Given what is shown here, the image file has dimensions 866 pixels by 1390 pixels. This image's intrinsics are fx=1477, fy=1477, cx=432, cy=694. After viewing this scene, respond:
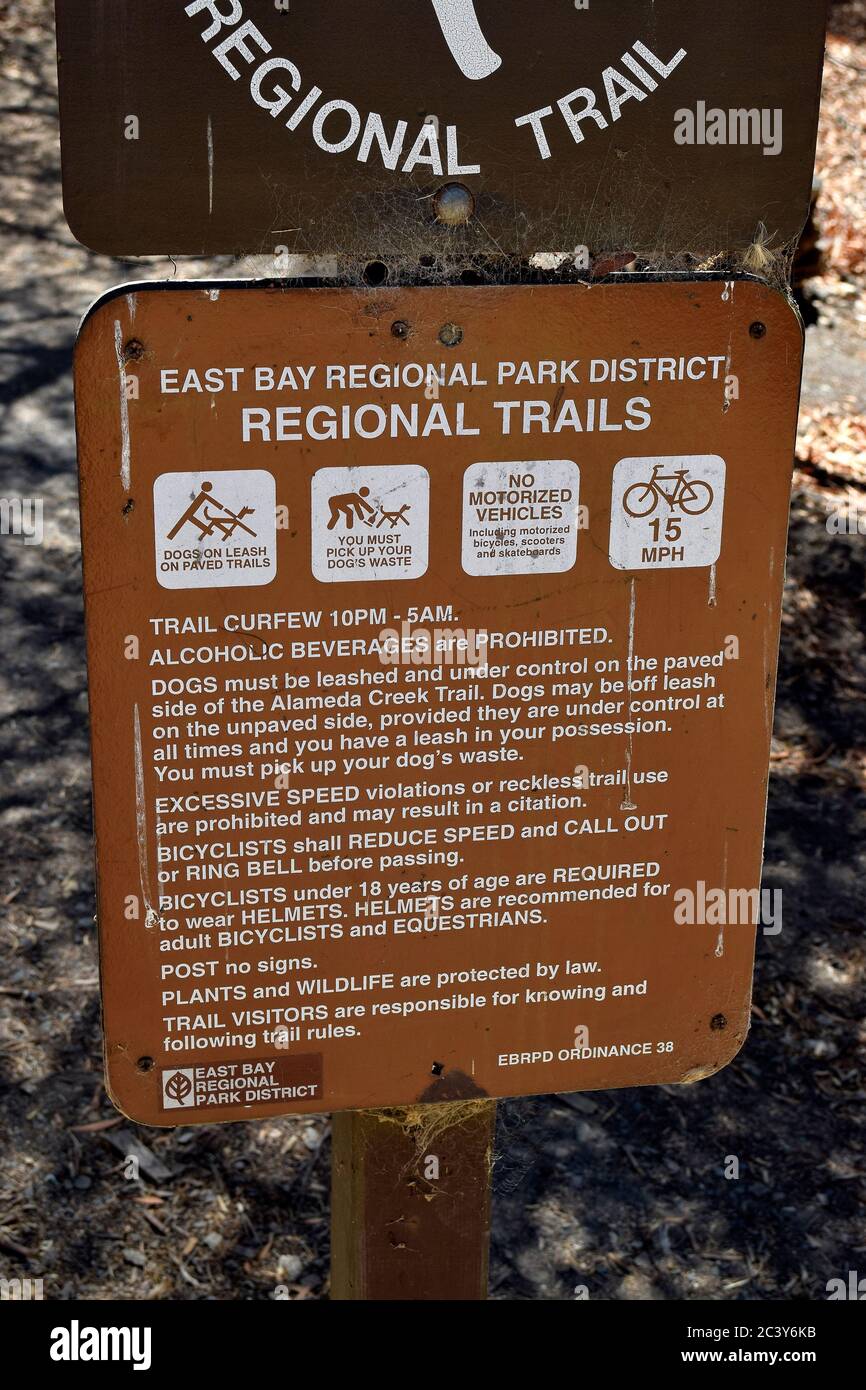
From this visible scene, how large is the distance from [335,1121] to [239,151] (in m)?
1.33

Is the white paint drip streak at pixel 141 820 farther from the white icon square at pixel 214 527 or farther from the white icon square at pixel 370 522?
the white icon square at pixel 370 522

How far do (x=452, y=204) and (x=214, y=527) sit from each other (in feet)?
1.53

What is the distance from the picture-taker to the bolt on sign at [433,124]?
1.62 meters

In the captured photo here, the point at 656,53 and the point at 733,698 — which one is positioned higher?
the point at 656,53

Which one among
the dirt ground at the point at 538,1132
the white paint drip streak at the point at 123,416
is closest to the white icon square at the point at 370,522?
the white paint drip streak at the point at 123,416

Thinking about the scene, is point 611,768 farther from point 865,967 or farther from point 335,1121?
point 865,967

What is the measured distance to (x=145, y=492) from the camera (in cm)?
172

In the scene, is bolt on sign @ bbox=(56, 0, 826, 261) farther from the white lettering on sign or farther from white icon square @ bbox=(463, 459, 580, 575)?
white icon square @ bbox=(463, 459, 580, 575)

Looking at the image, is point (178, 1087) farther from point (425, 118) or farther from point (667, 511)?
point (425, 118)

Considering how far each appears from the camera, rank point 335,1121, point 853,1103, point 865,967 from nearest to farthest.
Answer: point 335,1121, point 853,1103, point 865,967

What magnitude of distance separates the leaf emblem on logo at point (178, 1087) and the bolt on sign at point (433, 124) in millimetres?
1029
